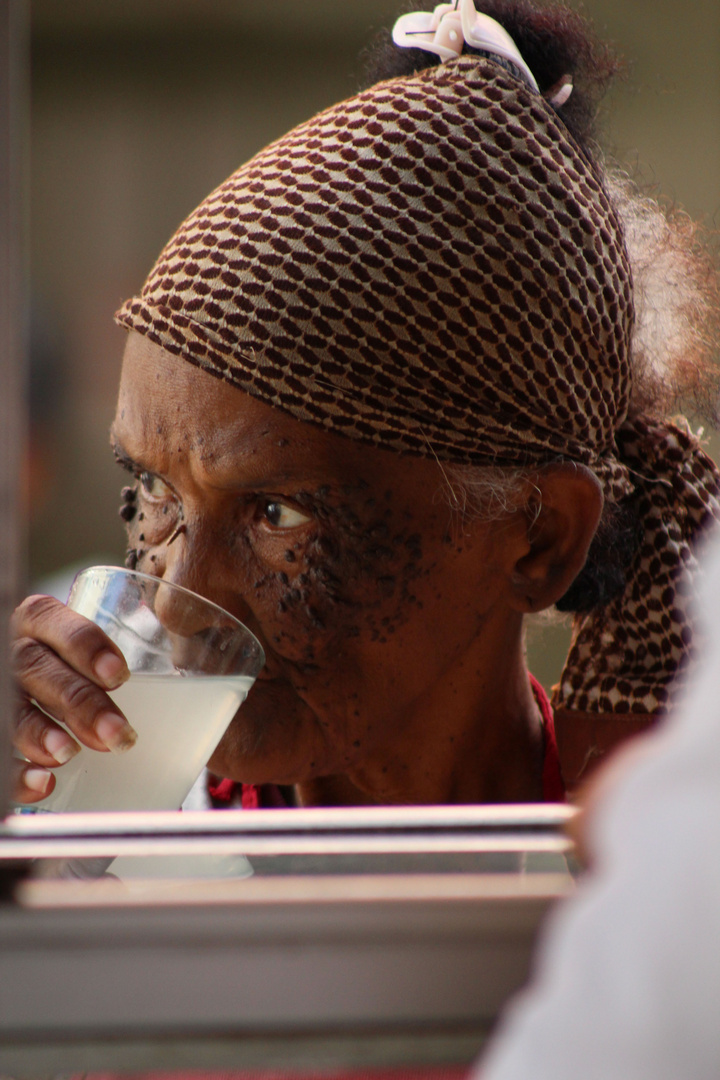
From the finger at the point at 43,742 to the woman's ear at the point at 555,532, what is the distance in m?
0.66

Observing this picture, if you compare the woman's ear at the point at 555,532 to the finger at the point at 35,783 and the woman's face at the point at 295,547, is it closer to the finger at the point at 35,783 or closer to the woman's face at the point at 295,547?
the woman's face at the point at 295,547

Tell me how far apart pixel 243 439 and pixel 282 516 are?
110 millimetres

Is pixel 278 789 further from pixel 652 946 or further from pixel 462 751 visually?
pixel 652 946

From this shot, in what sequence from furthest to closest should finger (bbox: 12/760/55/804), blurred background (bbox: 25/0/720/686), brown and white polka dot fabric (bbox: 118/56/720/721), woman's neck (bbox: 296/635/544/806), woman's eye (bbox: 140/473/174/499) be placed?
1. blurred background (bbox: 25/0/720/686)
2. woman's neck (bbox: 296/635/544/806)
3. woman's eye (bbox: 140/473/174/499)
4. brown and white polka dot fabric (bbox: 118/56/720/721)
5. finger (bbox: 12/760/55/804)

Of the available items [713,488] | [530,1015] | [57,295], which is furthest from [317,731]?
[57,295]

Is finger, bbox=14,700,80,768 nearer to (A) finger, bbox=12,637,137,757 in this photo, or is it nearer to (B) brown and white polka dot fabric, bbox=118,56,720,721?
(A) finger, bbox=12,637,137,757

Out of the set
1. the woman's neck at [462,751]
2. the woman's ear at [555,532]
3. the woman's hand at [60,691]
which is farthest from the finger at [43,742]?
the woman's ear at [555,532]

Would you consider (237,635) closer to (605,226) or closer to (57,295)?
(605,226)

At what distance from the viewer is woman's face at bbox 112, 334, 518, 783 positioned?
133 cm

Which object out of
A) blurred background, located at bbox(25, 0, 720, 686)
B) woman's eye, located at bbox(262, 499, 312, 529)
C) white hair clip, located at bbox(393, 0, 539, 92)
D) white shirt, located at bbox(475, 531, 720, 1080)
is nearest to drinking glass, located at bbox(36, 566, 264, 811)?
woman's eye, located at bbox(262, 499, 312, 529)

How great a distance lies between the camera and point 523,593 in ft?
4.97

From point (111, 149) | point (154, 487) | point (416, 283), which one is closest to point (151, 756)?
point (154, 487)

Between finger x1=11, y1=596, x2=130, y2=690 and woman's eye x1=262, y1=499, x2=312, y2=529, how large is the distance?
0.27 meters

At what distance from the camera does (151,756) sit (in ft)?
3.62
